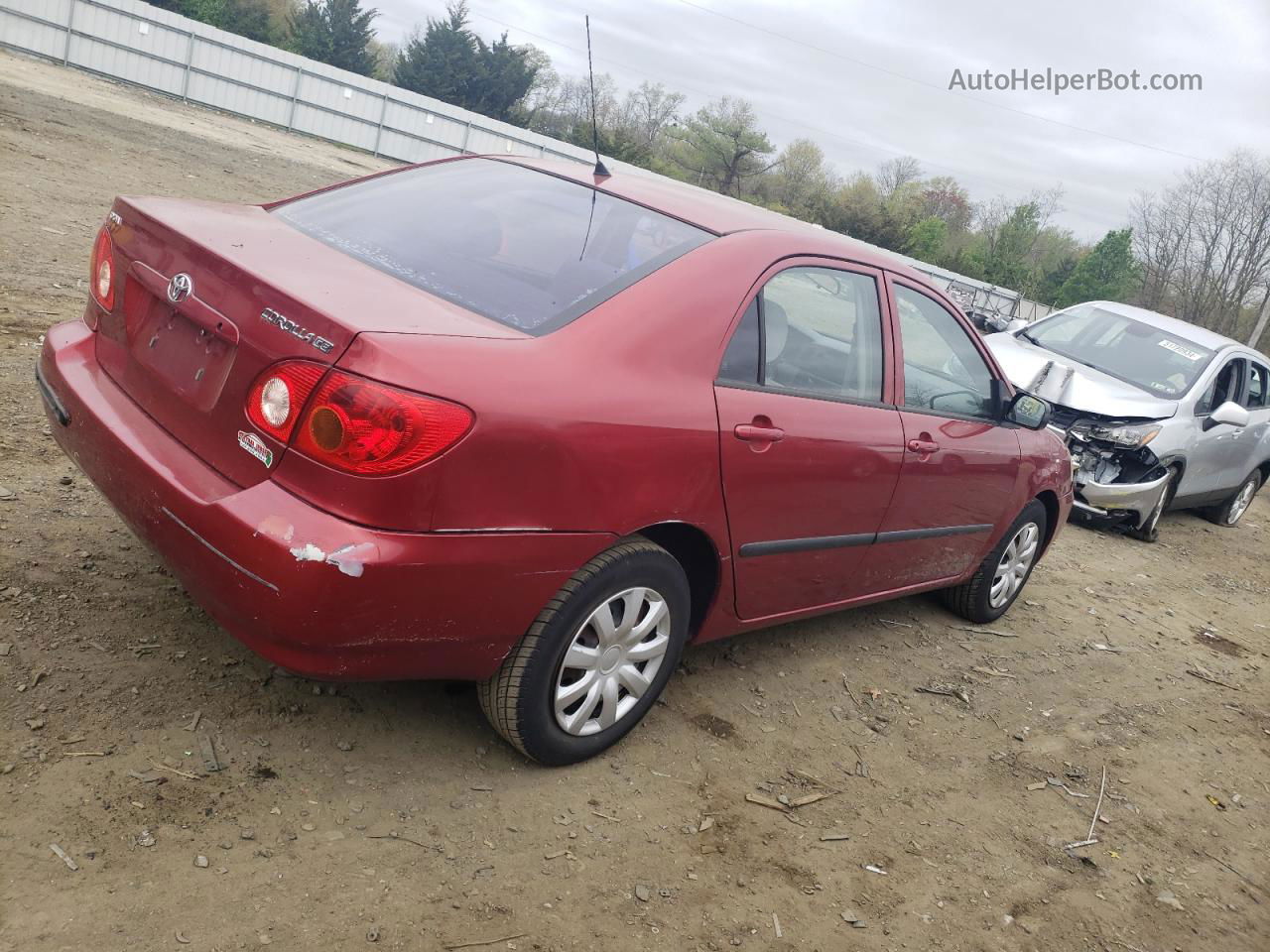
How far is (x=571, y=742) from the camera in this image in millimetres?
3172

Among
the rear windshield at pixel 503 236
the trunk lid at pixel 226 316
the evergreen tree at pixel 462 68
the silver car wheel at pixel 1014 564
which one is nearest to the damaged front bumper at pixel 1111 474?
the silver car wheel at pixel 1014 564

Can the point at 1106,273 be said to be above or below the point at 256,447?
above

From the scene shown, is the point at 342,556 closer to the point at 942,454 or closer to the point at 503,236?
the point at 503,236

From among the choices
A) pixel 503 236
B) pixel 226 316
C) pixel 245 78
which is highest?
pixel 245 78

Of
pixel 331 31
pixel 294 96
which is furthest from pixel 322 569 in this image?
pixel 331 31

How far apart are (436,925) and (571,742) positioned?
797 millimetres

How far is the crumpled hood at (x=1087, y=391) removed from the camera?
841cm

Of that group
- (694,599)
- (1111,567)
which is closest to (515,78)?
(1111,567)

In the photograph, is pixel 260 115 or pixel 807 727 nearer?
pixel 807 727

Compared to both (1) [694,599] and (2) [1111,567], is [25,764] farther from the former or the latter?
(2) [1111,567]

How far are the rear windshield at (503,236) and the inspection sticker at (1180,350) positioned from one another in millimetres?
7564

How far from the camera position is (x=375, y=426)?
242cm

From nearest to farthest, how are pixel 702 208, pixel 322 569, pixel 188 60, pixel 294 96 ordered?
pixel 322 569
pixel 702 208
pixel 188 60
pixel 294 96

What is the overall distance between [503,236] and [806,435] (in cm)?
114
